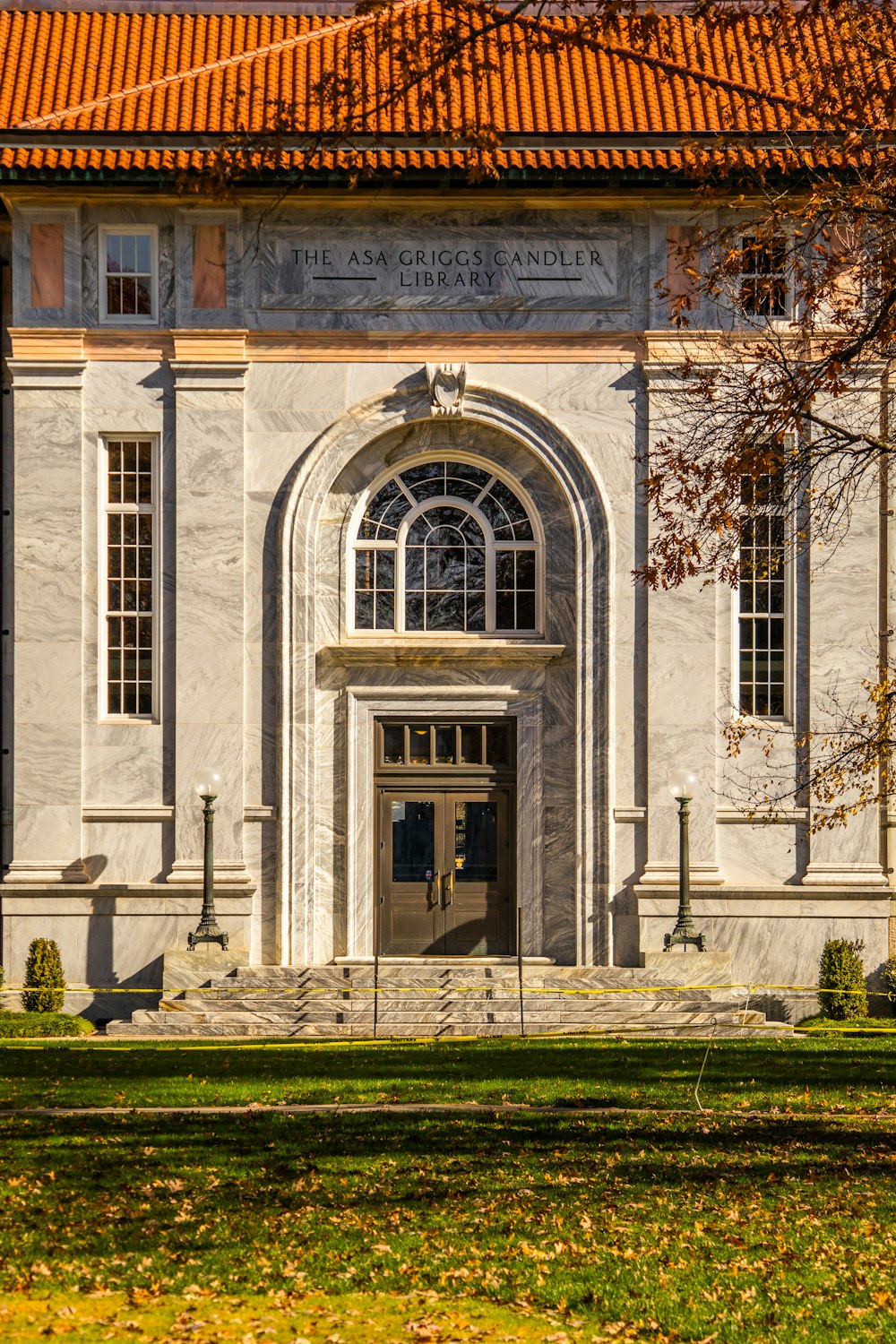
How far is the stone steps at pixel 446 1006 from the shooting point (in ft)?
69.3

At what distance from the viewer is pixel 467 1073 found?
16.7 meters

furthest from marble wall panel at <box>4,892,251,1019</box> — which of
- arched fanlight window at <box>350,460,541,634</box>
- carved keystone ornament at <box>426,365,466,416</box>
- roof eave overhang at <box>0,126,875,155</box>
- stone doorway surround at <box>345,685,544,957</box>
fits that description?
roof eave overhang at <box>0,126,875,155</box>

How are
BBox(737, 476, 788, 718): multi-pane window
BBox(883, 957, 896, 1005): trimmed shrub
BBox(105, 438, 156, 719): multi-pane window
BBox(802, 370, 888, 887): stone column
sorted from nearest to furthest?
BBox(883, 957, 896, 1005): trimmed shrub, BBox(802, 370, 888, 887): stone column, BBox(105, 438, 156, 719): multi-pane window, BBox(737, 476, 788, 718): multi-pane window

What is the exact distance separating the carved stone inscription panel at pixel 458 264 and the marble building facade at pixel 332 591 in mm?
44

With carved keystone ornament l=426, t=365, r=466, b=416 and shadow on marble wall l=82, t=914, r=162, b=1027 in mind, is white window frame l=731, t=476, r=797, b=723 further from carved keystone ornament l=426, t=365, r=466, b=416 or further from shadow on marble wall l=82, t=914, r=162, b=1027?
shadow on marble wall l=82, t=914, r=162, b=1027

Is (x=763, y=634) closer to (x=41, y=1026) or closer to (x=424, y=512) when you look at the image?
(x=424, y=512)

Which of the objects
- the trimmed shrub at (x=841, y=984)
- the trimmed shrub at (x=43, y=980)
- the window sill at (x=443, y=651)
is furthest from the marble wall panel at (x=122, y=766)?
the trimmed shrub at (x=841, y=984)

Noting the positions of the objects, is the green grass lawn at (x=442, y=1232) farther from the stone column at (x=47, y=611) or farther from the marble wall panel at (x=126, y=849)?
the stone column at (x=47, y=611)

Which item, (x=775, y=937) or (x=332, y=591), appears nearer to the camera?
(x=775, y=937)

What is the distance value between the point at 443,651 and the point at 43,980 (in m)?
7.73

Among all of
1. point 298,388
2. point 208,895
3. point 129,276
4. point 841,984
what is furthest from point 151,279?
point 841,984

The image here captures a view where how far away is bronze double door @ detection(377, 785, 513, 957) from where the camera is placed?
82.6ft

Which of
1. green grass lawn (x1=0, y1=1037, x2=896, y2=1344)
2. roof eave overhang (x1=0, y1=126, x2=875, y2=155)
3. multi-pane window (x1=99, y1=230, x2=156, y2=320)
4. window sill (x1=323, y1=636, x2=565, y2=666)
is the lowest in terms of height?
green grass lawn (x1=0, y1=1037, x2=896, y2=1344)

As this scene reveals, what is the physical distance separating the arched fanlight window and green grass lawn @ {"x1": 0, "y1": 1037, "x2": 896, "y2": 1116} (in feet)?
25.2
